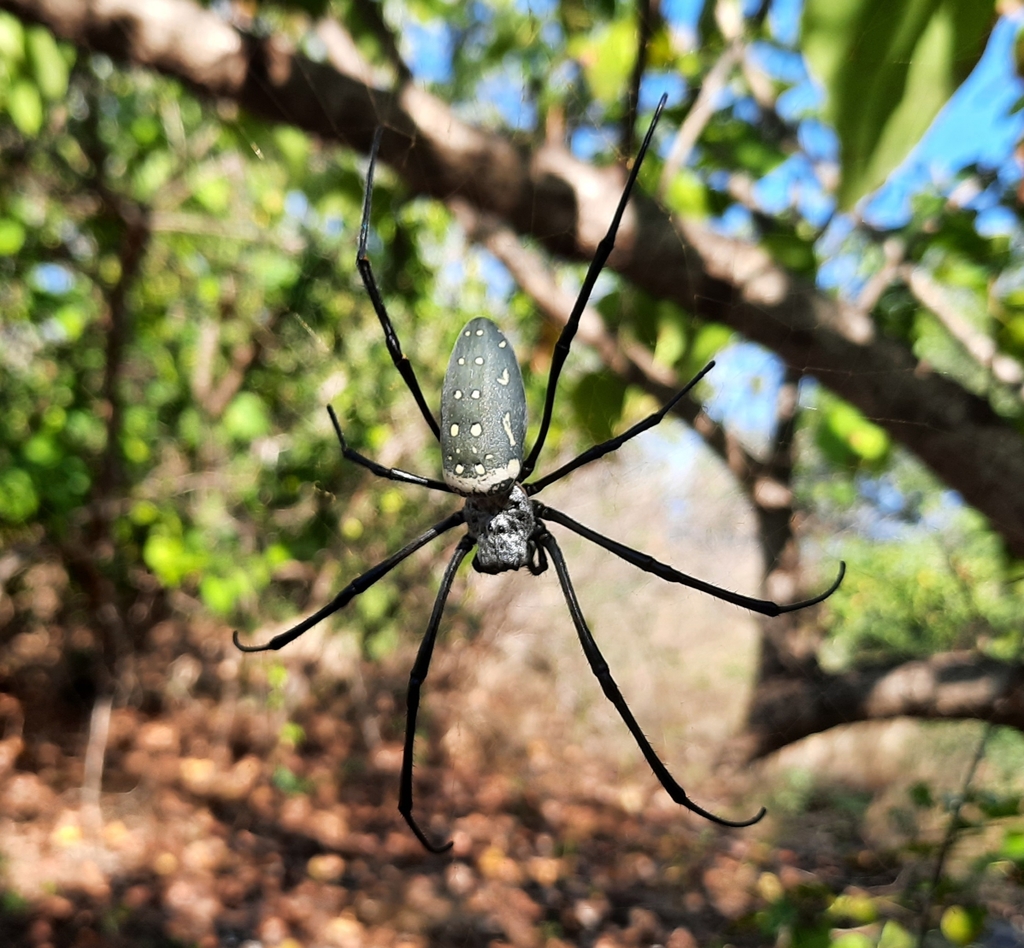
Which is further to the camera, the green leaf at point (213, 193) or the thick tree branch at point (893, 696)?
the green leaf at point (213, 193)

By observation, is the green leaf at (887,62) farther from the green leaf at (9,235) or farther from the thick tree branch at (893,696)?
the green leaf at (9,235)

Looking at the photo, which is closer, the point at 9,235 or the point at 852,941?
the point at 852,941

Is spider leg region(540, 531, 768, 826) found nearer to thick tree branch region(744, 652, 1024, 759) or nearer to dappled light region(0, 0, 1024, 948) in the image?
dappled light region(0, 0, 1024, 948)

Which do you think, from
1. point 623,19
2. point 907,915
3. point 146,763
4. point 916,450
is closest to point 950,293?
point 916,450

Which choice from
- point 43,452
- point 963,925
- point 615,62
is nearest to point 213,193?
point 43,452

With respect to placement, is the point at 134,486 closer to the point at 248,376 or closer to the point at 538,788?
the point at 248,376

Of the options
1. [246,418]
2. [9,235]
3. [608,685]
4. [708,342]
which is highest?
[9,235]

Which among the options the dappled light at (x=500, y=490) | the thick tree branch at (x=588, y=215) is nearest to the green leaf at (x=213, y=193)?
the dappled light at (x=500, y=490)

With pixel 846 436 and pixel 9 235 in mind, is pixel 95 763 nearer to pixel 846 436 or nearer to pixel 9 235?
pixel 9 235
